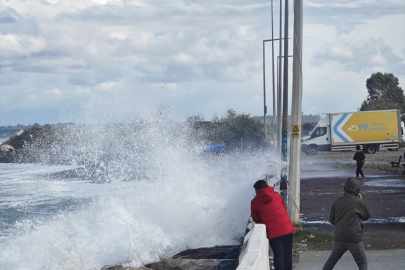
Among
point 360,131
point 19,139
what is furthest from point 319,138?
point 19,139

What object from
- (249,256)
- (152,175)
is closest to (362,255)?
(249,256)

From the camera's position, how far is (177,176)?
792 inches

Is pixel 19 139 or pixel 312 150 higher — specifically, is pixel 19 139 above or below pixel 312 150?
above

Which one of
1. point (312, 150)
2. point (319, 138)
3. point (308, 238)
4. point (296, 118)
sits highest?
point (296, 118)

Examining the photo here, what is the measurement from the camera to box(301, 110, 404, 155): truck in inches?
1850

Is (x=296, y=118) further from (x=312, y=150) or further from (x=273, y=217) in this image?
(x=312, y=150)

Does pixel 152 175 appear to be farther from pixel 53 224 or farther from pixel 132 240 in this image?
pixel 132 240

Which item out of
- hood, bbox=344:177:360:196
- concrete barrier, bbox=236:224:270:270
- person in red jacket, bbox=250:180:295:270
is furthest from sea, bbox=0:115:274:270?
concrete barrier, bbox=236:224:270:270

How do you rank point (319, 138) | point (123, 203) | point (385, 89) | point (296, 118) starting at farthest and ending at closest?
1. point (385, 89)
2. point (319, 138)
3. point (123, 203)
4. point (296, 118)

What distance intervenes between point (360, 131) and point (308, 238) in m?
36.1

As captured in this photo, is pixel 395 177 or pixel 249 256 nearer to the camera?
pixel 249 256

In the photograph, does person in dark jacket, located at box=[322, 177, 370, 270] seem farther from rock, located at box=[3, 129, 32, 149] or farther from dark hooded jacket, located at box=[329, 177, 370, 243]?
rock, located at box=[3, 129, 32, 149]

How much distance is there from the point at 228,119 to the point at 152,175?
5178 cm

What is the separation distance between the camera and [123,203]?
1823 centimetres
